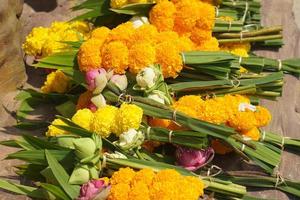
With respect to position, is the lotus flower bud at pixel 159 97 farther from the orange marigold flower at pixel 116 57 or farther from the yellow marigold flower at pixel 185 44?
the yellow marigold flower at pixel 185 44

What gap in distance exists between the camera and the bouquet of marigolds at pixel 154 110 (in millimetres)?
2152

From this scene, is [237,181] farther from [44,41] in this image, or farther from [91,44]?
[44,41]

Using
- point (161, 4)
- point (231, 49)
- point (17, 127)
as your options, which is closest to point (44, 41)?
point (17, 127)

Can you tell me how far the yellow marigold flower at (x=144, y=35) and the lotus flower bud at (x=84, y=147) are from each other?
690 mm

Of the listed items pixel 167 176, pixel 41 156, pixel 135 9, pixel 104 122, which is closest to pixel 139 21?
pixel 135 9

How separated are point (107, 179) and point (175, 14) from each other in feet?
3.58

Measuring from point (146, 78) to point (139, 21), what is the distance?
579 millimetres

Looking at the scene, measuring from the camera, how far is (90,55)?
2.62m

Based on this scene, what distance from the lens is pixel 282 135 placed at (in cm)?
281

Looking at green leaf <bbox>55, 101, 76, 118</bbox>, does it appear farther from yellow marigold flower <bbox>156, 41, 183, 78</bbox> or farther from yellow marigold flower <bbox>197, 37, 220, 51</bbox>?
yellow marigold flower <bbox>197, 37, 220, 51</bbox>

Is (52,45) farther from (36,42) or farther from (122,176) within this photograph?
Result: (122,176)

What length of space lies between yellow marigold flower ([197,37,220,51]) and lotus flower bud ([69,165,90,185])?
40.9 inches

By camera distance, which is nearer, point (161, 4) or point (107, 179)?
point (107, 179)

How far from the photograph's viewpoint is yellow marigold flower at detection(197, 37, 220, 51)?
2.85 m
